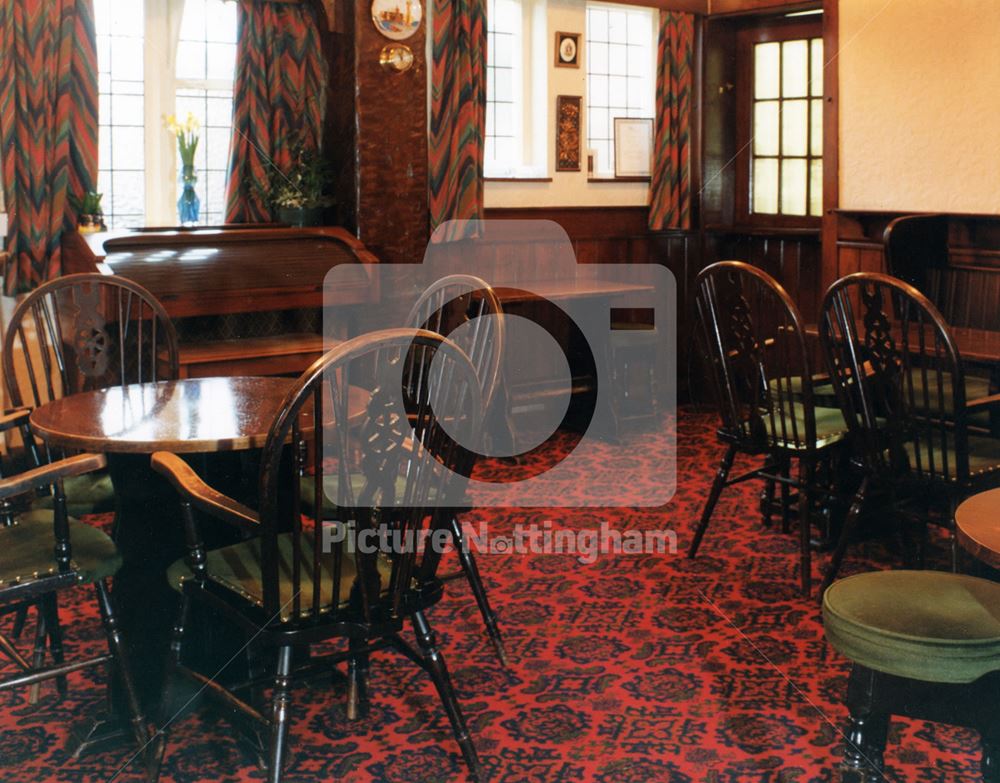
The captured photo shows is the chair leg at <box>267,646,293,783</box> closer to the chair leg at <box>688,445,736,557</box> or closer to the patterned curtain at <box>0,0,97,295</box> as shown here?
the chair leg at <box>688,445,736,557</box>

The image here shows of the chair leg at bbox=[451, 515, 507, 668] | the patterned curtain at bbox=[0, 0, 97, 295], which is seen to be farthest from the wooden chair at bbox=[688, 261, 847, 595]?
the patterned curtain at bbox=[0, 0, 97, 295]

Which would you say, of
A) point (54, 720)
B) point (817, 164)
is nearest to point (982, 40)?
point (817, 164)

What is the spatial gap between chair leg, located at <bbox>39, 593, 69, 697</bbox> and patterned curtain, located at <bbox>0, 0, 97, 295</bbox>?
230 cm

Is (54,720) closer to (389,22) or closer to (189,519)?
(189,519)

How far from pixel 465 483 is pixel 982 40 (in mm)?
3671

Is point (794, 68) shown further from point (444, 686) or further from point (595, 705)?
point (444, 686)

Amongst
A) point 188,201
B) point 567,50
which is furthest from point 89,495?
point 567,50

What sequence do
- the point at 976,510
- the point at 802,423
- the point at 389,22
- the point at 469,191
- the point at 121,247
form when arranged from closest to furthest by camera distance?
Answer: the point at 976,510 < the point at 802,423 < the point at 121,247 < the point at 389,22 < the point at 469,191

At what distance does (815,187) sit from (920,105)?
103 cm

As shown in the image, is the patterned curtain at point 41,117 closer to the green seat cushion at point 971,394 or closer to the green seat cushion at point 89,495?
the green seat cushion at point 89,495

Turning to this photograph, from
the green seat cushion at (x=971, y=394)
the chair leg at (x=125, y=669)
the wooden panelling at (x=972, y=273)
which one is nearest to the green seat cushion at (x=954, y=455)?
the green seat cushion at (x=971, y=394)

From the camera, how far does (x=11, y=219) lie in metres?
4.67

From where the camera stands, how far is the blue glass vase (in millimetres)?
5152

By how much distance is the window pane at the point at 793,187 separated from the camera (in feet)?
20.2
